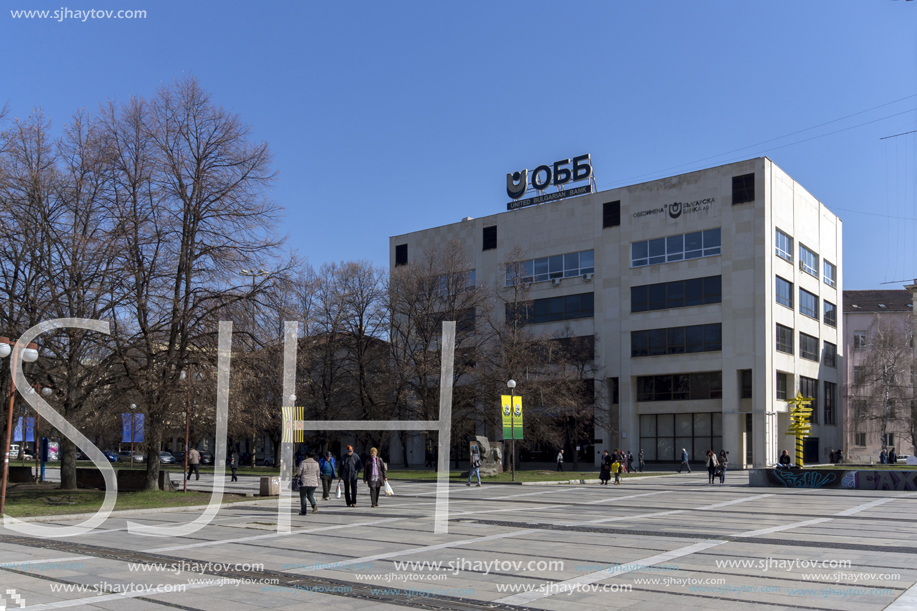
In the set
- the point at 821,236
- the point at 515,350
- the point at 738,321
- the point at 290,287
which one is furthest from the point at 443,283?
the point at 821,236

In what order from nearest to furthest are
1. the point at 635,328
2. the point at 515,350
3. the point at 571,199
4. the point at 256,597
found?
the point at 256,597
the point at 515,350
the point at 635,328
the point at 571,199

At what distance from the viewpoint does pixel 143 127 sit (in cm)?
2500

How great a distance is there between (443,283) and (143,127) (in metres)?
29.8

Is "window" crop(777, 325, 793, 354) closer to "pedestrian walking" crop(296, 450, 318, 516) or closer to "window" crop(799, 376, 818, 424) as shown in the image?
"window" crop(799, 376, 818, 424)

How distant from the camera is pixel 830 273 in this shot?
64.1 meters

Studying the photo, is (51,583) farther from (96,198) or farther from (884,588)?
(96,198)

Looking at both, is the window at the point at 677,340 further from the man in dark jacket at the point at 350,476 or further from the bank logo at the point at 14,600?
the bank logo at the point at 14,600

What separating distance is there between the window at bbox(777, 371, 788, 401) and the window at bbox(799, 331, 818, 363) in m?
2.81

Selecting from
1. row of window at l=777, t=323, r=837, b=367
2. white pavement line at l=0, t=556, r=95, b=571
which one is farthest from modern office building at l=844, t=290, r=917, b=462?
white pavement line at l=0, t=556, r=95, b=571

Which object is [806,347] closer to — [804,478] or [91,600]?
[804,478]

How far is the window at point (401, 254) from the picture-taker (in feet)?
235

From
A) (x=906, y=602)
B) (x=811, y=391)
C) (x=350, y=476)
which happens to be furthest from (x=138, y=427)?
(x=811, y=391)

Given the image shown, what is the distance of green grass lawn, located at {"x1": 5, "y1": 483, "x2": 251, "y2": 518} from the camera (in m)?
20.0

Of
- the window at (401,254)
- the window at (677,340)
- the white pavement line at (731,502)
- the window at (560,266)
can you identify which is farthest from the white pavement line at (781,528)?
the window at (401,254)
